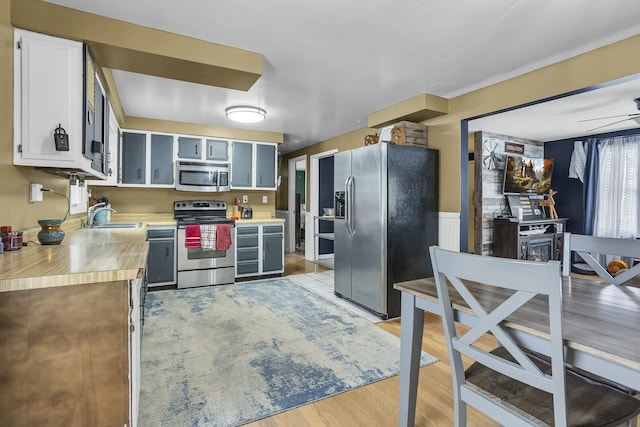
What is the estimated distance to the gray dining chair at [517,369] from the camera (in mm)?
958

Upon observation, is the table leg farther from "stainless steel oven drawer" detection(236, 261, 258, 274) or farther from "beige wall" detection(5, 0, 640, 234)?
"stainless steel oven drawer" detection(236, 261, 258, 274)

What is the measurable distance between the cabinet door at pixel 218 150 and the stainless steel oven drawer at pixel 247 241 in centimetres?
124

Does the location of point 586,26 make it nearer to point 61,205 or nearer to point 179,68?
point 179,68

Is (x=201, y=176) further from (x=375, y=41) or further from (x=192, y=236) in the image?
(x=375, y=41)

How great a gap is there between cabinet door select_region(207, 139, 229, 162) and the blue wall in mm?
5804

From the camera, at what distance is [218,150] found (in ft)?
16.0

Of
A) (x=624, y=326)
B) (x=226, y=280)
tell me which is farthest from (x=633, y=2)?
(x=226, y=280)

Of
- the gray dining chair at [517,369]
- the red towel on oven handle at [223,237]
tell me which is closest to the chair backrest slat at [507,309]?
the gray dining chair at [517,369]

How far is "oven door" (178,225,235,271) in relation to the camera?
14.1 feet

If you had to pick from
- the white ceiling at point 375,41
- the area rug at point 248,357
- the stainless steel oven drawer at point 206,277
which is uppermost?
the white ceiling at point 375,41

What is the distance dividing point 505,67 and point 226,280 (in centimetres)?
406

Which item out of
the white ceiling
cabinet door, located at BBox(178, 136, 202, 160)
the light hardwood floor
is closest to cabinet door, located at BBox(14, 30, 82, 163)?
the white ceiling

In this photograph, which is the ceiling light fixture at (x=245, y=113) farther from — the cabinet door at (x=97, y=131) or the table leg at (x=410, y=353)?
the table leg at (x=410, y=353)

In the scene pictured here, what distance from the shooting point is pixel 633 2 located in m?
1.83
